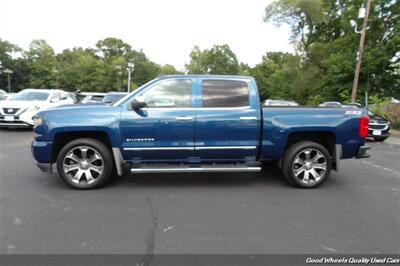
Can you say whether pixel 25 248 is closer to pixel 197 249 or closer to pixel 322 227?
pixel 197 249

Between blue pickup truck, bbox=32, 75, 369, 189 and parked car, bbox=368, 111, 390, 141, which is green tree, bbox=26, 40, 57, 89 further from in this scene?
blue pickup truck, bbox=32, 75, 369, 189

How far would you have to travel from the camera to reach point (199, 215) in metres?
3.70

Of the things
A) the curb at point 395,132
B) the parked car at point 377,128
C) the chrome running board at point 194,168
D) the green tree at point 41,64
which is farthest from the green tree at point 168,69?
the chrome running board at point 194,168

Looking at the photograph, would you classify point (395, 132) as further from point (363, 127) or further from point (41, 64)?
point (41, 64)

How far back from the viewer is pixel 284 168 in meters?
4.80

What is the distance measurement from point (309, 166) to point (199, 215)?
227cm

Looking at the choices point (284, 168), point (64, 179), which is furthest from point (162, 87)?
point (284, 168)

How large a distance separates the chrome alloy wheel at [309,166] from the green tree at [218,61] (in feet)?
203

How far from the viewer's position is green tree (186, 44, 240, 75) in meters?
66.3

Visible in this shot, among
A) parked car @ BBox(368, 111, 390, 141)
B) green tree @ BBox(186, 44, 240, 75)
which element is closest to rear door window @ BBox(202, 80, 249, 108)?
parked car @ BBox(368, 111, 390, 141)

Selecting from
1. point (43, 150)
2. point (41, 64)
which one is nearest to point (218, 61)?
point (41, 64)

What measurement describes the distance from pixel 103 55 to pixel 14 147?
7847 cm

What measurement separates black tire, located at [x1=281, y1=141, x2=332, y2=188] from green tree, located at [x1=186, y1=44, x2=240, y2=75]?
61975mm

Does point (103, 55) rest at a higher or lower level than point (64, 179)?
higher
